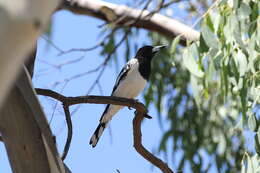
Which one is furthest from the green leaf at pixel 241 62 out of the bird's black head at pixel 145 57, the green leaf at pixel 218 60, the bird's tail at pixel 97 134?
the bird's black head at pixel 145 57

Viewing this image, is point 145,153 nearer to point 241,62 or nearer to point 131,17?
point 241,62

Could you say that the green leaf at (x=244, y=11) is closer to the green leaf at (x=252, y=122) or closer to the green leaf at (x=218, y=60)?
the green leaf at (x=218, y=60)

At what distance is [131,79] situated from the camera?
381 centimetres

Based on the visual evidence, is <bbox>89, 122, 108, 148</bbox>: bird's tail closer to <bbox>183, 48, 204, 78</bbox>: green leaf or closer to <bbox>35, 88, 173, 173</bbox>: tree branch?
<bbox>183, 48, 204, 78</bbox>: green leaf

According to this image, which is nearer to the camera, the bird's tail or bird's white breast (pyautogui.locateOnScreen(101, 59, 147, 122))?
the bird's tail

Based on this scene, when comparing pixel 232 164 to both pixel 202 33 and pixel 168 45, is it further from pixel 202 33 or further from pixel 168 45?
pixel 202 33

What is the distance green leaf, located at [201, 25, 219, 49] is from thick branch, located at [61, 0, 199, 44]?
28.2 inches

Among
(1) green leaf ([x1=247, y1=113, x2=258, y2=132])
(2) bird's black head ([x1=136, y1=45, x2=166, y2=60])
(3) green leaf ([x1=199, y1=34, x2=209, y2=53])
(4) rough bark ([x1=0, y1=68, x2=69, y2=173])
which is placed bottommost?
(4) rough bark ([x1=0, y1=68, x2=69, y2=173])

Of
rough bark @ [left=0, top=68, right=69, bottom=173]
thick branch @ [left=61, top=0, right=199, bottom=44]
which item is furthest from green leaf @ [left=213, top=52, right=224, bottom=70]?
rough bark @ [left=0, top=68, right=69, bottom=173]

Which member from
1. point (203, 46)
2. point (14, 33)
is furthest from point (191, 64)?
point (14, 33)

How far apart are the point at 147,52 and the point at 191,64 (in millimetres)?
1362

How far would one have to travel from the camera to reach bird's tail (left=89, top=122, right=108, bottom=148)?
10.6ft

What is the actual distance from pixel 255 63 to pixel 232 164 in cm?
198

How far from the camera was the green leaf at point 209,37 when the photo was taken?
276cm
